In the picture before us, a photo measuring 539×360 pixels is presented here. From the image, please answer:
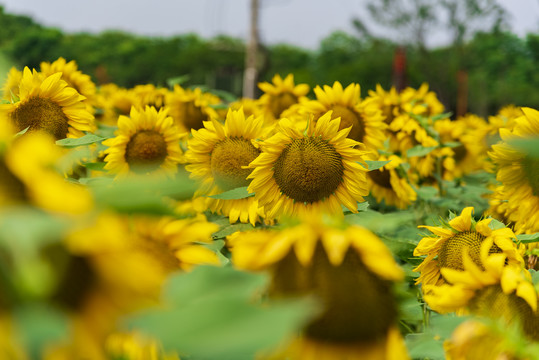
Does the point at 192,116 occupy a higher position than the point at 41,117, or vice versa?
the point at 41,117

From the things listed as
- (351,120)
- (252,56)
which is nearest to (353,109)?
(351,120)

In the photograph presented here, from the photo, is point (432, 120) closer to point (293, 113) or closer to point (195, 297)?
point (293, 113)

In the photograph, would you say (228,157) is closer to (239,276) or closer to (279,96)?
(279,96)

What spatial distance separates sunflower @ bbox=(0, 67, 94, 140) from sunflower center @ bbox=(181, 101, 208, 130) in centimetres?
83

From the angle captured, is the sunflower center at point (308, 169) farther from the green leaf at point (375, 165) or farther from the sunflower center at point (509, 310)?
the sunflower center at point (509, 310)

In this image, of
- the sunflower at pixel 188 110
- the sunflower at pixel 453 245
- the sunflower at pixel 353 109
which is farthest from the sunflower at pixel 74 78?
the sunflower at pixel 453 245

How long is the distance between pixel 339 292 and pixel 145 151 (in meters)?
1.66

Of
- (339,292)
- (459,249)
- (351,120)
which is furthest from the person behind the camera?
(351,120)

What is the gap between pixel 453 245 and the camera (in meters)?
1.40

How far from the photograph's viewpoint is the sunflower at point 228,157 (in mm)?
1841

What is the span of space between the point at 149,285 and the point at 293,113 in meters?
1.91

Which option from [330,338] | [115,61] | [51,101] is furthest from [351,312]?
[115,61]

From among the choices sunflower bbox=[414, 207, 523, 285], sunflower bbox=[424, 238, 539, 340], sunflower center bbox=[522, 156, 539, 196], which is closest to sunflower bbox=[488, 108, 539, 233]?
sunflower center bbox=[522, 156, 539, 196]

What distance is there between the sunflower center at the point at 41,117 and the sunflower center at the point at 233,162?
552mm
